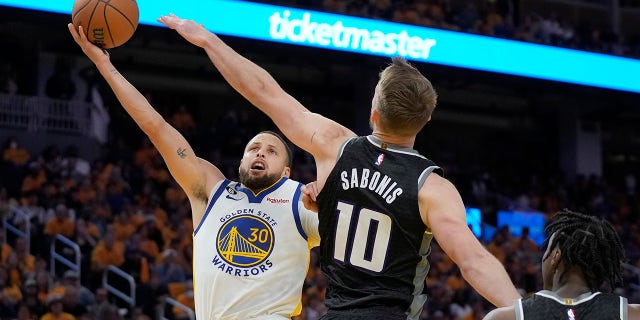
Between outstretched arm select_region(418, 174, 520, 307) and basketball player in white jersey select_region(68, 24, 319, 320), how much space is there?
1.47 meters

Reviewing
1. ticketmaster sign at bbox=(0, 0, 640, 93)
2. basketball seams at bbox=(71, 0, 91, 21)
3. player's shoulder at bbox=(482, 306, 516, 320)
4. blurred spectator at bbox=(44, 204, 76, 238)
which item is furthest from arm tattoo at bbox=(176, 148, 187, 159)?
ticketmaster sign at bbox=(0, 0, 640, 93)

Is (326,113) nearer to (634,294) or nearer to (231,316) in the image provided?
(634,294)

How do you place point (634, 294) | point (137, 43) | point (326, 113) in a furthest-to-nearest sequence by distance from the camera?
1. point (326, 113)
2. point (137, 43)
3. point (634, 294)

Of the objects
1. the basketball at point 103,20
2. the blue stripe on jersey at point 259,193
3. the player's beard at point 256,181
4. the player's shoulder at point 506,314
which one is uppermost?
the basketball at point 103,20

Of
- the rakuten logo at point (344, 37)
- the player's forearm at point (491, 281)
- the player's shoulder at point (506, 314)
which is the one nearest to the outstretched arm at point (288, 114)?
the player's forearm at point (491, 281)

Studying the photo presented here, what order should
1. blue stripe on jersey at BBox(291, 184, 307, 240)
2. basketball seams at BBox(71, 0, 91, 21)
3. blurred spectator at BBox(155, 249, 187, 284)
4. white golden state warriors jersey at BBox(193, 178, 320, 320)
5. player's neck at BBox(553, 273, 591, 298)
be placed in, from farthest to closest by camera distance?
blurred spectator at BBox(155, 249, 187, 284) → basketball seams at BBox(71, 0, 91, 21) → blue stripe on jersey at BBox(291, 184, 307, 240) → white golden state warriors jersey at BBox(193, 178, 320, 320) → player's neck at BBox(553, 273, 591, 298)

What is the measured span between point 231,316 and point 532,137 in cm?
2268

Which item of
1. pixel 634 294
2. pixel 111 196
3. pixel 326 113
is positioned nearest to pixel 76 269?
pixel 111 196

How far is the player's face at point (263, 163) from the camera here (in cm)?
512

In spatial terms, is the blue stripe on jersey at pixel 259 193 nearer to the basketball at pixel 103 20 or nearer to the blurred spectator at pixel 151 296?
the basketball at pixel 103 20

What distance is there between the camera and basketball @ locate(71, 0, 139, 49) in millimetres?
5184

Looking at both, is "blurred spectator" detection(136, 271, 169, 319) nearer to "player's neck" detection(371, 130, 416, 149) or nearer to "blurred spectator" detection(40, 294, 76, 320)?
"blurred spectator" detection(40, 294, 76, 320)

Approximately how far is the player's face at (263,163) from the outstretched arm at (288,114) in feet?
4.05

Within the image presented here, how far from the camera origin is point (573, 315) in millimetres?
3367
